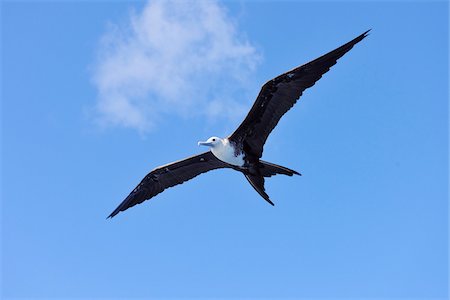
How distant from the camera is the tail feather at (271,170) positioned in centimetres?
1081

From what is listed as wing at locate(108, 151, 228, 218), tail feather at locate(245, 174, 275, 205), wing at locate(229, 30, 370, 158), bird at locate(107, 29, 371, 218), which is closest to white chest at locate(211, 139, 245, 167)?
bird at locate(107, 29, 371, 218)

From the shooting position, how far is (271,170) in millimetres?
10945

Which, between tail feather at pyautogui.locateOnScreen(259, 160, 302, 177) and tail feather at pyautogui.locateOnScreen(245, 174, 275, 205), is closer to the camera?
tail feather at pyautogui.locateOnScreen(259, 160, 302, 177)

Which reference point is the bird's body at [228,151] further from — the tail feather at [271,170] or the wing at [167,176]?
the wing at [167,176]

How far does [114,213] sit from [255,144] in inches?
117

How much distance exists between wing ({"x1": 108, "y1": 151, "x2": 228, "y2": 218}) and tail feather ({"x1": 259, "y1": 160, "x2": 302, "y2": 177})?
1.13 metres

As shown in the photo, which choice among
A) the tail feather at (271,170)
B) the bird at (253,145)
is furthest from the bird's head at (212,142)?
the tail feather at (271,170)

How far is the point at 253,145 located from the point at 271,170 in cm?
50

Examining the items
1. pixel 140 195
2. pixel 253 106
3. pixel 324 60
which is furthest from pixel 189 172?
pixel 324 60

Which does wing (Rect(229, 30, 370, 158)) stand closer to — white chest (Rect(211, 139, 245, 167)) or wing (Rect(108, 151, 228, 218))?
white chest (Rect(211, 139, 245, 167))

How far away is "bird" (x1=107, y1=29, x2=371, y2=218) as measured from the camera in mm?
10211

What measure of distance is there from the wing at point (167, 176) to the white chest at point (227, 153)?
782mm

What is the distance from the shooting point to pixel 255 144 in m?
11.0

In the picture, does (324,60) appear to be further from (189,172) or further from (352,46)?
(189,172)
